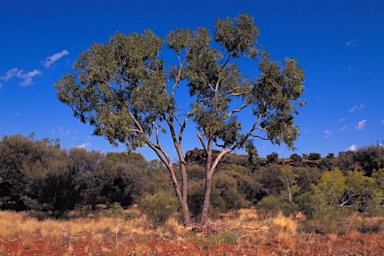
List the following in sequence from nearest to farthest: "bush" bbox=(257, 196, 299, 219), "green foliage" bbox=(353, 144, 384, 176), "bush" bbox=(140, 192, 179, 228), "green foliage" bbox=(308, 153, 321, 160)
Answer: "bush" bbox=(140, 192, 179, 228) < "bush" bbox=(257, 196, 299, 219) < "green foliage" bbox=(353, 144, 384, 176) < "green foliage" bbox=(308, 153, 321, 160)

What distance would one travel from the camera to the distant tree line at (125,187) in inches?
678

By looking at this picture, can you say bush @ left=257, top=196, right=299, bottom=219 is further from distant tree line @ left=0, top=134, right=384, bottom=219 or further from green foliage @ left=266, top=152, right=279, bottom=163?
green foliage @ left=266, top=152, right=279, bottom=163

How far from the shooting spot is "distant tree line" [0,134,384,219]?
17219 mm

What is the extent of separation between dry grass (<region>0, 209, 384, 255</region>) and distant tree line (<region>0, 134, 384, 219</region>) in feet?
5.87

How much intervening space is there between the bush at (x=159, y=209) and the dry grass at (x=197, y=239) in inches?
Answer: 14.1

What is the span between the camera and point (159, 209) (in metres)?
15.8

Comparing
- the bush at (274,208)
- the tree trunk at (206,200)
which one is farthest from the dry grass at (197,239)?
the bush at (274,208)

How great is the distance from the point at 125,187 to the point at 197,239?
64.0 ft

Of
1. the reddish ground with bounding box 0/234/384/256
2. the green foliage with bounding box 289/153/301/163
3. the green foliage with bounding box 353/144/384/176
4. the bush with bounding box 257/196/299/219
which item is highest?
the green foliage with bounding box 289/153/301/163

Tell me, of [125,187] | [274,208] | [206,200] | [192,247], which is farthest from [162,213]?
[125,187]

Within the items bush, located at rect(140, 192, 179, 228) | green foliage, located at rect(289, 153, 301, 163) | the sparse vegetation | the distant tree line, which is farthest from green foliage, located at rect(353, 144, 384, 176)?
bush, located at rect(140, 192, 179, 228)

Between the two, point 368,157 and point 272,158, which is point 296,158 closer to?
point 272,158

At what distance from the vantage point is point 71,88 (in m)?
15.4

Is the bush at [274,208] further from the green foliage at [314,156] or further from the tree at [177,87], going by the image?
the green foliage at [314,156]
